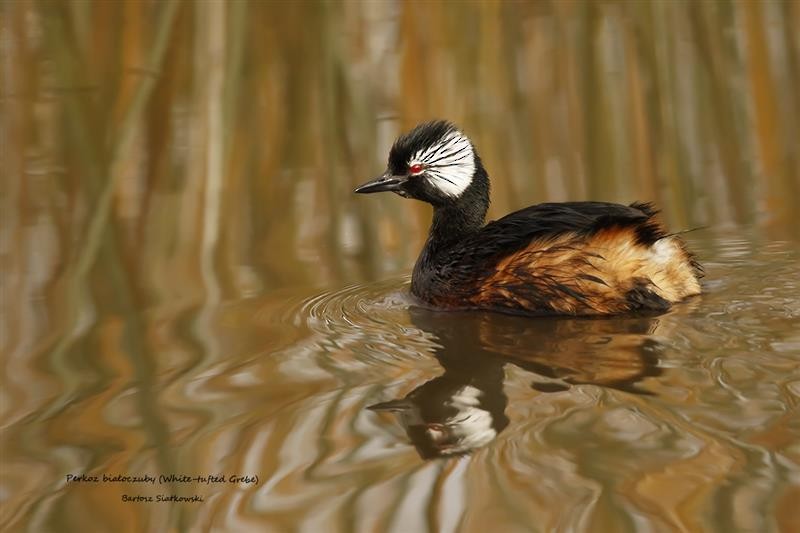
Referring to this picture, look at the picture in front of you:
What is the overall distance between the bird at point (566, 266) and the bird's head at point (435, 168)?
0.32m

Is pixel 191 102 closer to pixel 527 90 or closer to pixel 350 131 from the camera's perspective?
pixel 350 131

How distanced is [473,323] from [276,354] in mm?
937

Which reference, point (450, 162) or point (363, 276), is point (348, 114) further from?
point (363, 276)

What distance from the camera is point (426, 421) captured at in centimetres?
380

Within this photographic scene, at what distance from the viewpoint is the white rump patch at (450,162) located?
5855 mm

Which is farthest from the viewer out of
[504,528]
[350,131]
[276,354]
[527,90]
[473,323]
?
[527,90]

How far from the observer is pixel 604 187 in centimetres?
679

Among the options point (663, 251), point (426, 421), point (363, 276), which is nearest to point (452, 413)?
point (426, 421)

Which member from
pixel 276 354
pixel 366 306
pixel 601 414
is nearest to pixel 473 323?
A: pixel 366 306

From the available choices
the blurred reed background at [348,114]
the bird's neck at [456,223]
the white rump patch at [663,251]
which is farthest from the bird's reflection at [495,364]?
the blurred reed background at [348,114]

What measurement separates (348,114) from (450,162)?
4.38 feet

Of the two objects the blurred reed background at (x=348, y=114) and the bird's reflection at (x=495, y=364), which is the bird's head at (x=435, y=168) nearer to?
the blurred reed background at (x=348, y=114)

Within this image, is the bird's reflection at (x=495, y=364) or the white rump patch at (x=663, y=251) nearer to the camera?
the bird's reflection at (x=495, y=364)

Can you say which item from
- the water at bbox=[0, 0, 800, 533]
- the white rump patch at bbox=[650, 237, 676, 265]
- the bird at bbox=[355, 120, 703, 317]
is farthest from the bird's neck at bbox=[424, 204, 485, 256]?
the white rump patch at bbox=[650, 237, 676, 265]
